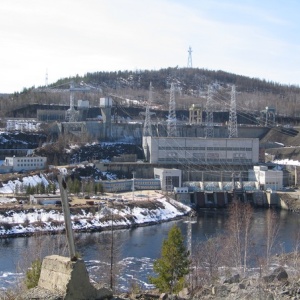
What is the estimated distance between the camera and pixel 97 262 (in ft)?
22.2

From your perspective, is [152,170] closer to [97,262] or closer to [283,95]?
[97,262]

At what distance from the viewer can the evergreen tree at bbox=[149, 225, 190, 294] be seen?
421 centimetres

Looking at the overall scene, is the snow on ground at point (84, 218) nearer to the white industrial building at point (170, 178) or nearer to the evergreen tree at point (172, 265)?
the white industrial building at point (170, 178)

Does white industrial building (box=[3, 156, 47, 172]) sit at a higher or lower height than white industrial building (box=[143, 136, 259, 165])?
lower

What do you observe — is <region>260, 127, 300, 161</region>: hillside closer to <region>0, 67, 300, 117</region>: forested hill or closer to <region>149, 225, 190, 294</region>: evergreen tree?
<region>0, 67, 300, 117</region>: forested hill

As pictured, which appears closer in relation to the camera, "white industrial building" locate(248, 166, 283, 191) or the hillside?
"white industrial building" locate(248, 166, 283, 191)

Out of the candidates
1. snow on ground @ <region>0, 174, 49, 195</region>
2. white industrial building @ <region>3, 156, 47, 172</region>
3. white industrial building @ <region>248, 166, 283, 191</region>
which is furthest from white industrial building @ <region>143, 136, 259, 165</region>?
snow on ground @ <region>0, 174, 49, 195</region>

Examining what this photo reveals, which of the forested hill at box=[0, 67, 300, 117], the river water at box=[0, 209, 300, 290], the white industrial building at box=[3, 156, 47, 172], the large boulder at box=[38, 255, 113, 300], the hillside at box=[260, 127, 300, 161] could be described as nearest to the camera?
the large boulder at box=[38, 255, 113, 300]

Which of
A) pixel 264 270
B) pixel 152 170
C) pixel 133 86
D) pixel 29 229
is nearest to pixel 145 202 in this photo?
pixel 29 229

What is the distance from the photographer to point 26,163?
46.6 feet

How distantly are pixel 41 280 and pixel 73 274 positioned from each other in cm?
20

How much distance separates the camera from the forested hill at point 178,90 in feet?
82.4

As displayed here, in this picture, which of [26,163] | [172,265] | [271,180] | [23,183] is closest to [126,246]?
[172,265]

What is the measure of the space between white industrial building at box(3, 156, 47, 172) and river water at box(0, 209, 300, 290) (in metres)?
4.61
